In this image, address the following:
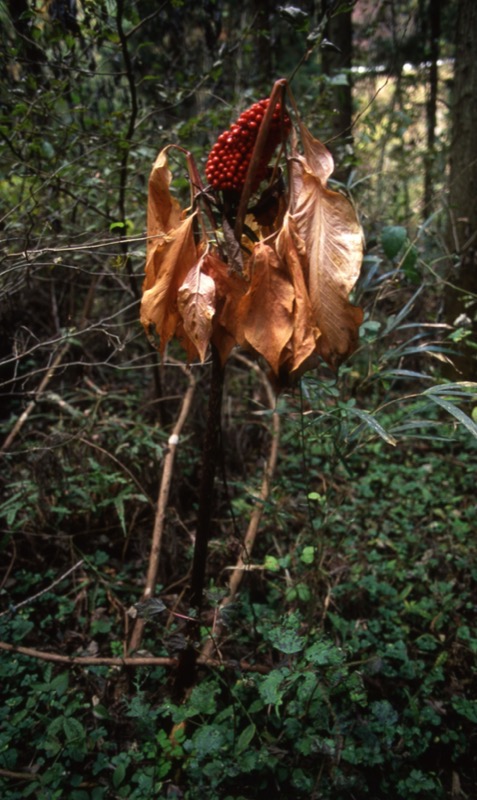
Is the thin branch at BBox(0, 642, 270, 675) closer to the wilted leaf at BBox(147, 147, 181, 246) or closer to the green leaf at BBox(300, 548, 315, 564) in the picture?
the green leaf at BBox(300, 548, 315, 564)

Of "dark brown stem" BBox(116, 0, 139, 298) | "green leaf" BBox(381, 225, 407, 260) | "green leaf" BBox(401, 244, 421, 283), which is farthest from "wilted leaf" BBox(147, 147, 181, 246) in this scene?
"green leaf" BBox(401, 244, 421, 283)

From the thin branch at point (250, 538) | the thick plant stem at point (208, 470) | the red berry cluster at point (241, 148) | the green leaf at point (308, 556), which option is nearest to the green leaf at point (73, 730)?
the thin branch at point (250, 538)

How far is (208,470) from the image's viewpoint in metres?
1.26

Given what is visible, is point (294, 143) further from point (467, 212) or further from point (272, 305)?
point (467, 212)

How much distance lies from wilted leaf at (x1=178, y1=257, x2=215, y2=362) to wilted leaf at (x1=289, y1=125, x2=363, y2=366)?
0.65ft

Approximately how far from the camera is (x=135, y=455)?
232cm

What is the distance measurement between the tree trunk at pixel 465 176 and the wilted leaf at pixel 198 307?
6.57 ft

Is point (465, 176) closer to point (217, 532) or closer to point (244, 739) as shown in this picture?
point (217, 532)

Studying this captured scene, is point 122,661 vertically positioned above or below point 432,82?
below

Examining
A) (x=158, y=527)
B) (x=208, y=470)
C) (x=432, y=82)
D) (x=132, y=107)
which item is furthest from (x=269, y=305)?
(x=432, y=82)

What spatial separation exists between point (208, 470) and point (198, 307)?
0.49 meters

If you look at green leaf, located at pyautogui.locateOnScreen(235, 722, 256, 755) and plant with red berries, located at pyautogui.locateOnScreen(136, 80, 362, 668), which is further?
green leaf, located at pyautogui.locateOnScreen(235, 722, 256, 755)

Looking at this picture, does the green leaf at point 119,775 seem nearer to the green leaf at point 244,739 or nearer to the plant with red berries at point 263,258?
the green leaf at point 244,739

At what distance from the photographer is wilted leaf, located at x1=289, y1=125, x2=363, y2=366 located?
34.9 inches
